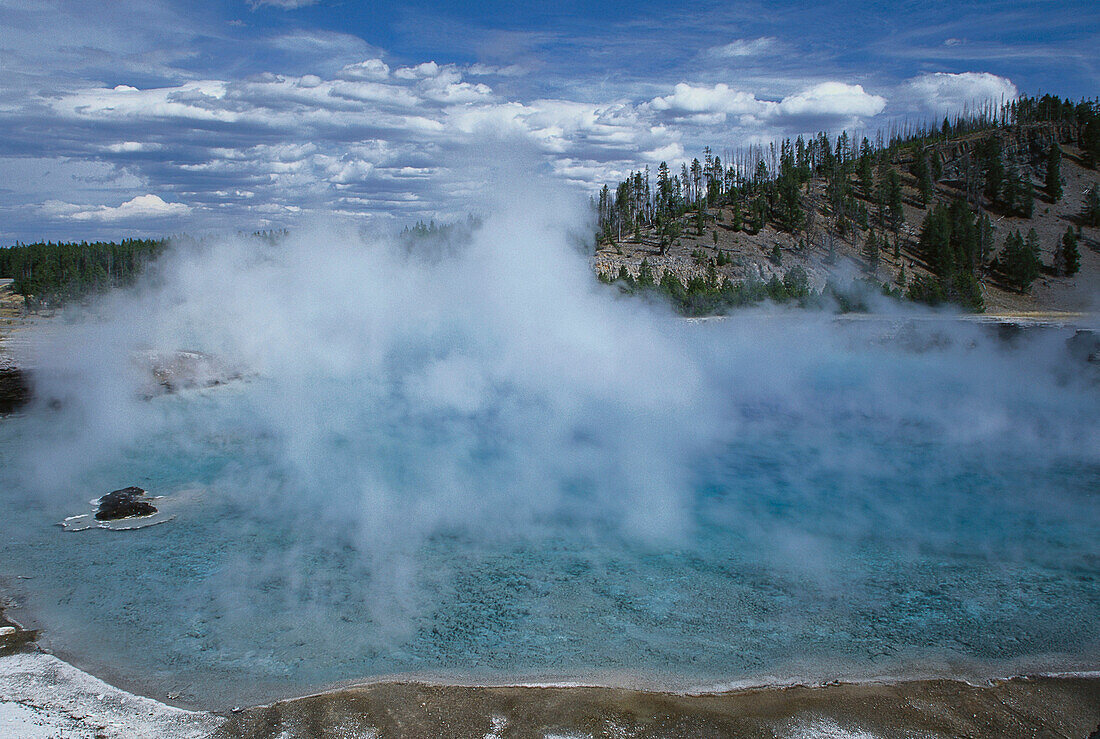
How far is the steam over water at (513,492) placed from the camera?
5996mm

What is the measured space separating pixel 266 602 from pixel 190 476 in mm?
4809

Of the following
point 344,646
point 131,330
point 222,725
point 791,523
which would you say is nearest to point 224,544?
point 344,646

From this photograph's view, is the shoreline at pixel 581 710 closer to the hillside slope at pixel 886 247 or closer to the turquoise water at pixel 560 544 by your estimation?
the turquoise water at pixel 560 544

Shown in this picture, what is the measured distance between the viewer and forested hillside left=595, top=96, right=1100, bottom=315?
45.9 meters

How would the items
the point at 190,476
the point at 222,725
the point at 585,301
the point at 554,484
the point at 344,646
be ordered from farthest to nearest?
1. the point at 585,301
2. the point at 190,476
3. the point at 554,484
4. the point at 344,646
5. the point at 222,725

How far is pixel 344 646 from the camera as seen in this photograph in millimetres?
5926

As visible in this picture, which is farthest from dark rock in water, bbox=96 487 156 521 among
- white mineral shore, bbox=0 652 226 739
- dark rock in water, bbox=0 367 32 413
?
dark rock in water, bbox=0 367 32 413

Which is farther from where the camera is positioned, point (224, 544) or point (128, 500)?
point (128, 500)

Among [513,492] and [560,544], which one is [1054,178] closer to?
[513,492]

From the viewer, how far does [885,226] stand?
212ft

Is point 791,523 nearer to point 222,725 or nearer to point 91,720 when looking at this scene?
point 222,725

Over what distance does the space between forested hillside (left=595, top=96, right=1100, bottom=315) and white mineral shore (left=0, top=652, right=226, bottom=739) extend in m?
34.7

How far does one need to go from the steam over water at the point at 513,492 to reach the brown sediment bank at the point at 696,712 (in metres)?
0.31

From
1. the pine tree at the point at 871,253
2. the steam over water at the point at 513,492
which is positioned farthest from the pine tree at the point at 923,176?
the steam over water at the point at 513,492
